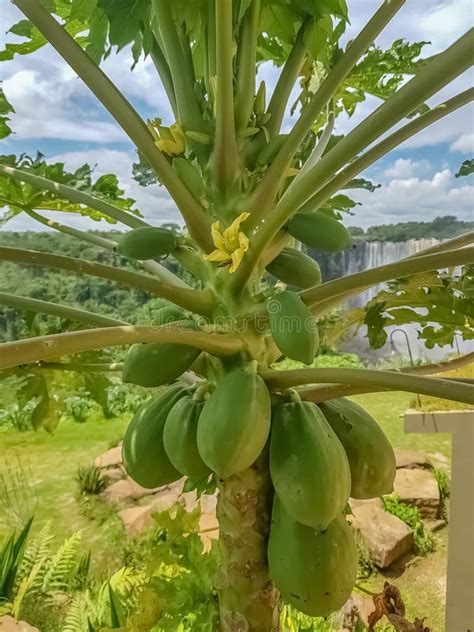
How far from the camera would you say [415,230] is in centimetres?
196

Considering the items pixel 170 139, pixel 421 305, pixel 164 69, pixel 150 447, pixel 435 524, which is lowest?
pixel 435 524

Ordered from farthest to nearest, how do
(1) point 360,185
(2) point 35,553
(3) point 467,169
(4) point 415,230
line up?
(4) point 415,230 → (2) point 35,553 → (1) point 360,185 → (3) point 467,169

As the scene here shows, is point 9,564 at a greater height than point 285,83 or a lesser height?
lesser

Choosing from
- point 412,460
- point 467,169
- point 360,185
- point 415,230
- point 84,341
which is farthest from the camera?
point 415,230

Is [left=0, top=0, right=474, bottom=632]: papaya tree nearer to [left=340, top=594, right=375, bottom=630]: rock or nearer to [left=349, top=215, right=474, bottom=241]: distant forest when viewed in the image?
[left=340, top=594, right=375, bottom=630]: rock

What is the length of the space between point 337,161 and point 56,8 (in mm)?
505

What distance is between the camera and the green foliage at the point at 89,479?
1723mm

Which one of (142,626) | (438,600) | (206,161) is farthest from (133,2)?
(438,600)

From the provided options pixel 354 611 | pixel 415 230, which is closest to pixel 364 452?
pixel 354 611

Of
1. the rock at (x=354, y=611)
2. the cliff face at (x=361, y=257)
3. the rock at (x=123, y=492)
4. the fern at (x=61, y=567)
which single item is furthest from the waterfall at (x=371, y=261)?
the fern at (x=61, y=567)

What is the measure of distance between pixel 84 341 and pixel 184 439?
0.62ft

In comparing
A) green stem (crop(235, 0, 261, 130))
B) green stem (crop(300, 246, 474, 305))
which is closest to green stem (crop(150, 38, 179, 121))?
green stem (crop(235, 0, 261, 130))

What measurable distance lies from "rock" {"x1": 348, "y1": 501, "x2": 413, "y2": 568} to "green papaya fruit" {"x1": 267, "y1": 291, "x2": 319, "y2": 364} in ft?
3.79

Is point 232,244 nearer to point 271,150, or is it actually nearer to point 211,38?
point 271,150
